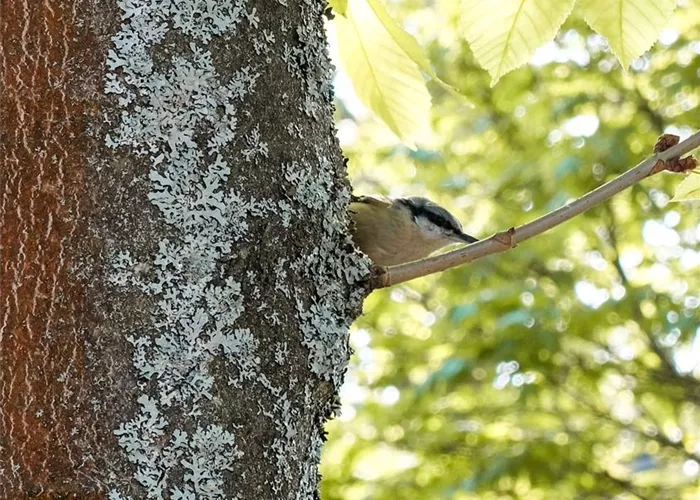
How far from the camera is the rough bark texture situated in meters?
0.95

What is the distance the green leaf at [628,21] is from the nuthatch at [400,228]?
1.31 metres

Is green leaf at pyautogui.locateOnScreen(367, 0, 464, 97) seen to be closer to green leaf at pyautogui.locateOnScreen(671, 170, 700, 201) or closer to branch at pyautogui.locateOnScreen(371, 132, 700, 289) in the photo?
branch at pyautogui.locateOnScreen(371, 132, 700, 289)

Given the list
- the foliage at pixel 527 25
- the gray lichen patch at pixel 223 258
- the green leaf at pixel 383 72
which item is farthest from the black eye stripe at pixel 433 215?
the gray lichen patch at pixel 223 258

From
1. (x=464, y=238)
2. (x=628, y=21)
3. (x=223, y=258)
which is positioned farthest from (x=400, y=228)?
(x=223, y=258)

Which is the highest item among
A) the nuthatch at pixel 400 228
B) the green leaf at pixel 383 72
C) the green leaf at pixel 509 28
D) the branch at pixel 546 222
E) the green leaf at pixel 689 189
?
the nuthatch at pixel 400 228

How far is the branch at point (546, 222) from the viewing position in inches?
50.9

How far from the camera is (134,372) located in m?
0.97

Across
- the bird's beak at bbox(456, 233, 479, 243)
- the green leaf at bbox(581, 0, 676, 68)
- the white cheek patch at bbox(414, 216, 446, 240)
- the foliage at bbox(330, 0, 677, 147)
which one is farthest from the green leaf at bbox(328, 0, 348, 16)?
the bird's beak at bbox(456, 233, 479, 243)

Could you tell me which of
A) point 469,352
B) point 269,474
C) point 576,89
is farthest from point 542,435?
point 269,474

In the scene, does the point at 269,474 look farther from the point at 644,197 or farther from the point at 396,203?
the point at 644,197

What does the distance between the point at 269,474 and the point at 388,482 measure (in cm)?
403

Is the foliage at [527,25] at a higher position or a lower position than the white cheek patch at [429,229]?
lower

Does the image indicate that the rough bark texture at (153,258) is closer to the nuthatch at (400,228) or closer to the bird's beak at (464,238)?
the nuthatch at (400,228)

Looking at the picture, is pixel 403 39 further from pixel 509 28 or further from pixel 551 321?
pixel 551 321
